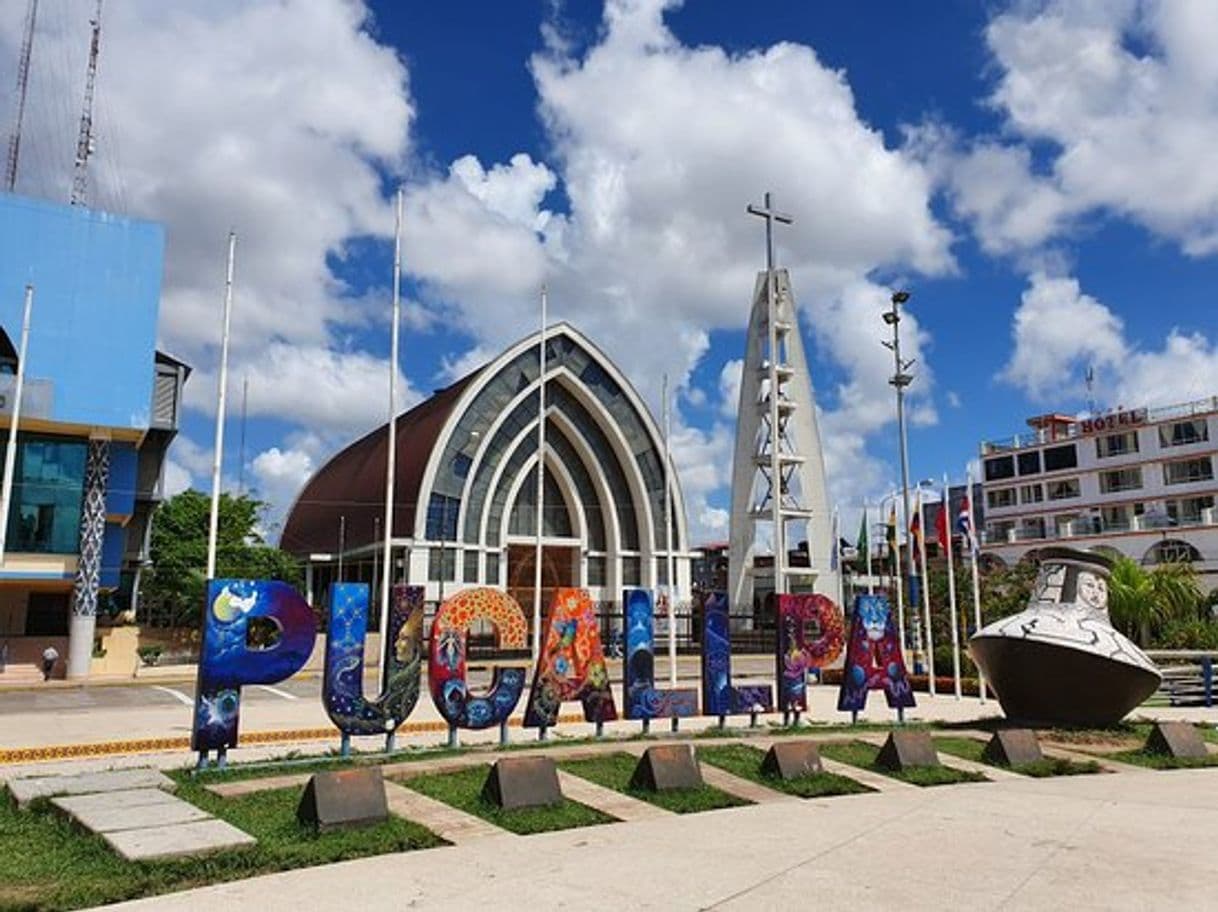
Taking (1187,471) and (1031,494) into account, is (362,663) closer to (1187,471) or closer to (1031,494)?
(1187,471)

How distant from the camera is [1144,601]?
35.6m

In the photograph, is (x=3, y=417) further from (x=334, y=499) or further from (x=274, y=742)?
(x=334, y=499)

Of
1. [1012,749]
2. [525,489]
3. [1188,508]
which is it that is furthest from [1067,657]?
[1188,508]

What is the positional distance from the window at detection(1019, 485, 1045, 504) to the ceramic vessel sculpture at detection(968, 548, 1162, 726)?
5163 cm

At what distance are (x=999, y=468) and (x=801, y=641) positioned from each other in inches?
2198

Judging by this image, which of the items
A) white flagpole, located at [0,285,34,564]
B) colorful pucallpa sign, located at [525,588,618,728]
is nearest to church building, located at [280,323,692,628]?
white flagpole, located at [0,285,34,564]

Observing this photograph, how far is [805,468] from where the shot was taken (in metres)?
48.9

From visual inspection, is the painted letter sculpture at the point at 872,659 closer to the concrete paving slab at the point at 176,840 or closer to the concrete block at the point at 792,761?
the concrete block at the point at 792,761

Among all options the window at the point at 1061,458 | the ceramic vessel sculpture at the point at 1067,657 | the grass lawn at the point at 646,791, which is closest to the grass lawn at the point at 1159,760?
the ceramic vessel sculpture at the point at 1067,657

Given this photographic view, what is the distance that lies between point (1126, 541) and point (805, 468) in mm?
23648

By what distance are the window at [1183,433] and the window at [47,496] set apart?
181 ft

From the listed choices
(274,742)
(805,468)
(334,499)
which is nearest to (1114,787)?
(274,742)

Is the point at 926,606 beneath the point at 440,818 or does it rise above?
above

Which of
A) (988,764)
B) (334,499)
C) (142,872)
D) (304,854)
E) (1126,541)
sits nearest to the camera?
(142,872)
